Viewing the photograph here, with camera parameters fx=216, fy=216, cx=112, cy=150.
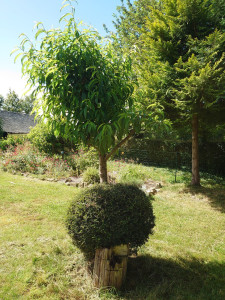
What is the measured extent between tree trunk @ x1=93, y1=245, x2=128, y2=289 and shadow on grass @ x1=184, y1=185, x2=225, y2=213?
4318mm

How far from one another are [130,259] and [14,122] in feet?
90.0

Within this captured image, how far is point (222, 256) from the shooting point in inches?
146

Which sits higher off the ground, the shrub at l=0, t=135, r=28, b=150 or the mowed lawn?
the shrub at l=0, t=135, r=28, b=150

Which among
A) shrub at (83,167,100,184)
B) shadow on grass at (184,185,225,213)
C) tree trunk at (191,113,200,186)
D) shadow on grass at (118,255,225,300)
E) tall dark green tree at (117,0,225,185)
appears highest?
tall dark green tree at (117,0,225,185)

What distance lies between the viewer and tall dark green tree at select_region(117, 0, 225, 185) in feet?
19.5

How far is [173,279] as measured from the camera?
297 centimetres

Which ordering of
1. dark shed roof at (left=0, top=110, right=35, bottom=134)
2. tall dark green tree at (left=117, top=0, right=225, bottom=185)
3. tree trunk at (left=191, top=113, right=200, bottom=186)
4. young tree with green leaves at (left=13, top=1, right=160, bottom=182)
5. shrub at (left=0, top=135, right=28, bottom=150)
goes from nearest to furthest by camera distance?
1. young tree with green leaves at (left=13, top=1, right=160, bottom=182)
2. tall dark green tree at (left=117, top=0, right=225, bottom=185)
3. tree trunk at (left=191, top=113, right=200, bottom=186)
4. shrub at (left=0, top=135, right=28, bottom=150)
5. dark shed roof at (left=0, top=110, right=35, bottom=134)

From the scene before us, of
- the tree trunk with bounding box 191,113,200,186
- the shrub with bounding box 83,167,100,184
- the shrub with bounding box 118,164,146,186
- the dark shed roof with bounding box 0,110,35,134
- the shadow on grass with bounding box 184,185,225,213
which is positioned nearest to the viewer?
the shadow on grass with bounding box 184,185,225,213

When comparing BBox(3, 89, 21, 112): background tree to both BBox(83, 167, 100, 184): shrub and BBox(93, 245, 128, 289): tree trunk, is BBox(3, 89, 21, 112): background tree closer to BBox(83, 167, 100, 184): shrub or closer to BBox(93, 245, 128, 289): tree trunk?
BBox(83, 167, 100, 184): shrub

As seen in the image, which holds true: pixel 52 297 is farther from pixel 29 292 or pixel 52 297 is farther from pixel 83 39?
pixel 83 39

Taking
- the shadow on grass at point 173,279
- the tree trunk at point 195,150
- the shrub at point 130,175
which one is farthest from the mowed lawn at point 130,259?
the shrub at point 130,175

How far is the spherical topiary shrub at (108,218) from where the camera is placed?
2.67m

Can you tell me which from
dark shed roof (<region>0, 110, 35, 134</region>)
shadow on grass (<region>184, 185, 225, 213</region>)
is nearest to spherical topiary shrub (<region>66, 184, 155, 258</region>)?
shadow on grass (<region>184, 185, 225, 213</region>)

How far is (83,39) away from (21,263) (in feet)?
10.6
